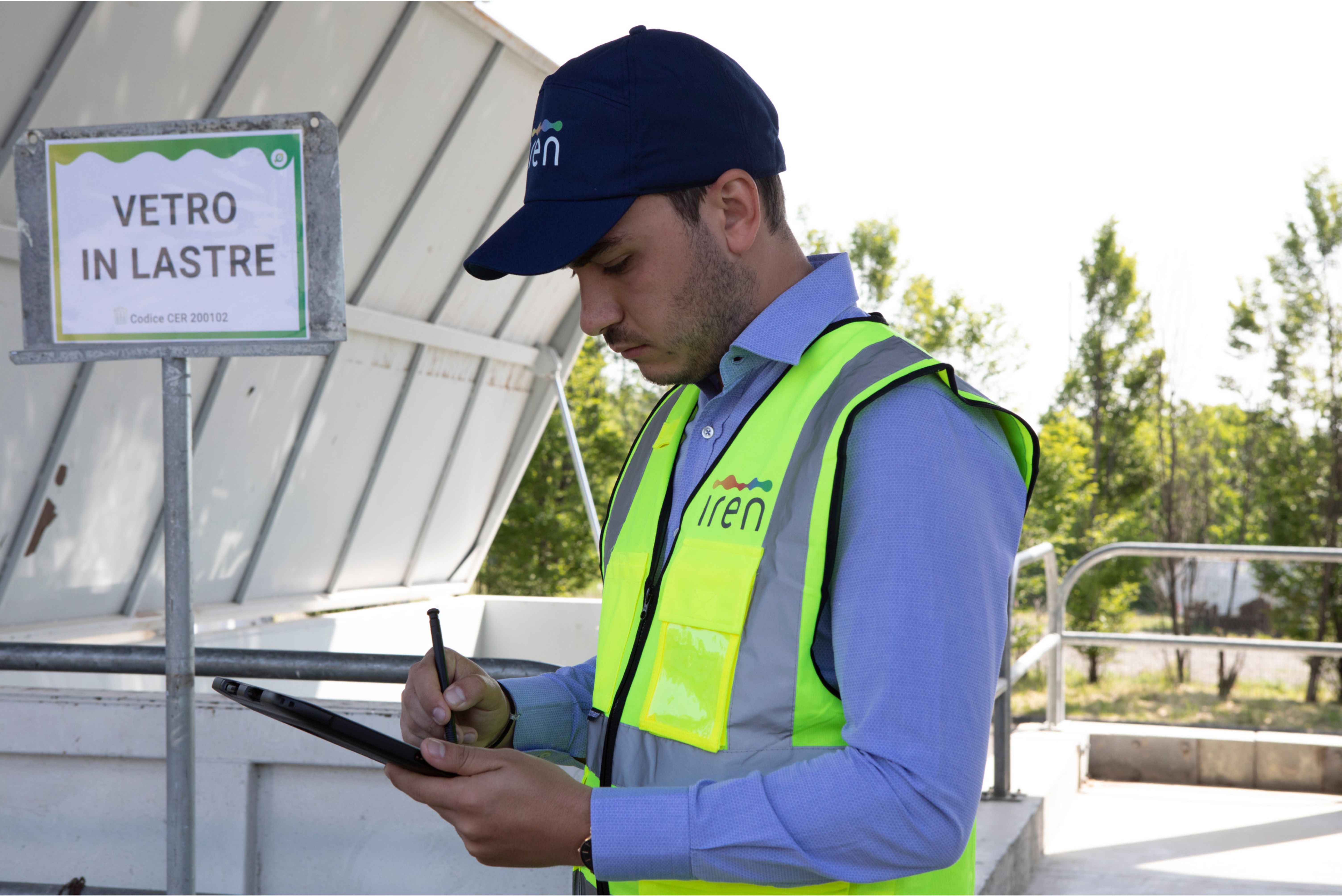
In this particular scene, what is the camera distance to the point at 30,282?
7.28 feet

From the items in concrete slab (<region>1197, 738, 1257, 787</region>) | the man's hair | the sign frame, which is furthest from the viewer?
concrete slab (<region>1197, 738, 1257, 787</region>)

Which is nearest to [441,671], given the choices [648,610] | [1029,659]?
[648,610]

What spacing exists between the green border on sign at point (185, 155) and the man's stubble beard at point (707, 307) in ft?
3.38

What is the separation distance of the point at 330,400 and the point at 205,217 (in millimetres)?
3995

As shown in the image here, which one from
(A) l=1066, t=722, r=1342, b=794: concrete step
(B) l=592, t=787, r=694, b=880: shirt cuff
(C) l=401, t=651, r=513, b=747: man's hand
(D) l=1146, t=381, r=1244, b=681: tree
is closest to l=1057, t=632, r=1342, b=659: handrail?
(A) l=1066, t=722, r=1342, b=794: concrete step

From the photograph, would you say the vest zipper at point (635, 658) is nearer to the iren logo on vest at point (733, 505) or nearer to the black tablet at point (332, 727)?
the iren logo on vest at point (733, 505)

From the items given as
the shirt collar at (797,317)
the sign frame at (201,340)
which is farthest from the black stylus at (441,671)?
the sign frame at (201,340)

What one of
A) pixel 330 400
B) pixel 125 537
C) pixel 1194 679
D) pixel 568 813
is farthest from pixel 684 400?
pixel 1194 679

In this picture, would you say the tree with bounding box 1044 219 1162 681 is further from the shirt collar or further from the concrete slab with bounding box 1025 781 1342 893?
the shirt collar

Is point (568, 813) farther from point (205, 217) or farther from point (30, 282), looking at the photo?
point (30, 282)

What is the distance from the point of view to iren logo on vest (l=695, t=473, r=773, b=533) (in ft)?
3.81

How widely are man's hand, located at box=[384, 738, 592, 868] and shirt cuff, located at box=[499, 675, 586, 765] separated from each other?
0.37m

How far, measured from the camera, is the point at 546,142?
1273mm

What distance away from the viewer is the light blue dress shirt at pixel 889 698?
3.33 feet
